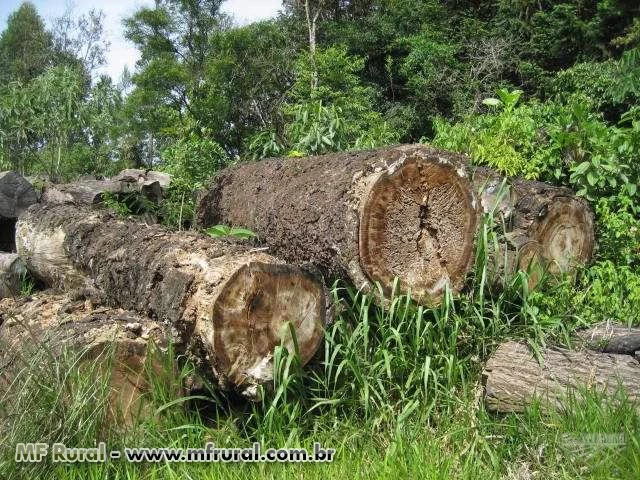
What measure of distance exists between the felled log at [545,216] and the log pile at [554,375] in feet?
3.76

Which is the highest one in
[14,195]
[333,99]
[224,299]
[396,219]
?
[333,99]

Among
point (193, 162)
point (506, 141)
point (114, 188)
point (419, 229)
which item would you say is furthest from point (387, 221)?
point (193, 162)

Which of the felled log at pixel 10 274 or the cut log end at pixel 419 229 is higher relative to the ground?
the cut log end at pixel 419 229

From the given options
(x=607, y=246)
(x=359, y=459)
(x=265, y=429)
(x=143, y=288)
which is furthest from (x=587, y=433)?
(x=607, y=246)

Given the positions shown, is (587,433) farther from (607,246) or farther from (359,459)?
(607,246)

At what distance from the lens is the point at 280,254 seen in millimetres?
4184

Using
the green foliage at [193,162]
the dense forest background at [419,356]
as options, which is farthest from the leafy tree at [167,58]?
the green foliage at [193,162]

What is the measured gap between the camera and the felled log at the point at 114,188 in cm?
686

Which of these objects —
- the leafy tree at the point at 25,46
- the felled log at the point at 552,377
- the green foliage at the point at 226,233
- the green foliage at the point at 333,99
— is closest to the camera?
the felled log at the point at 552,377

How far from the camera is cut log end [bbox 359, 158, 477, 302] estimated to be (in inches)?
141

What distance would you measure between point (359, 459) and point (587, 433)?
2.98 ft

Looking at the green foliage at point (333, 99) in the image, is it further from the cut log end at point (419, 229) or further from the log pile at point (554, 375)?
the log pile at point (554, 375)

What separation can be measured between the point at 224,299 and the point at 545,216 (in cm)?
261

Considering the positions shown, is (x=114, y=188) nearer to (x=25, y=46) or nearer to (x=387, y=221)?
(x=387, y=221)
